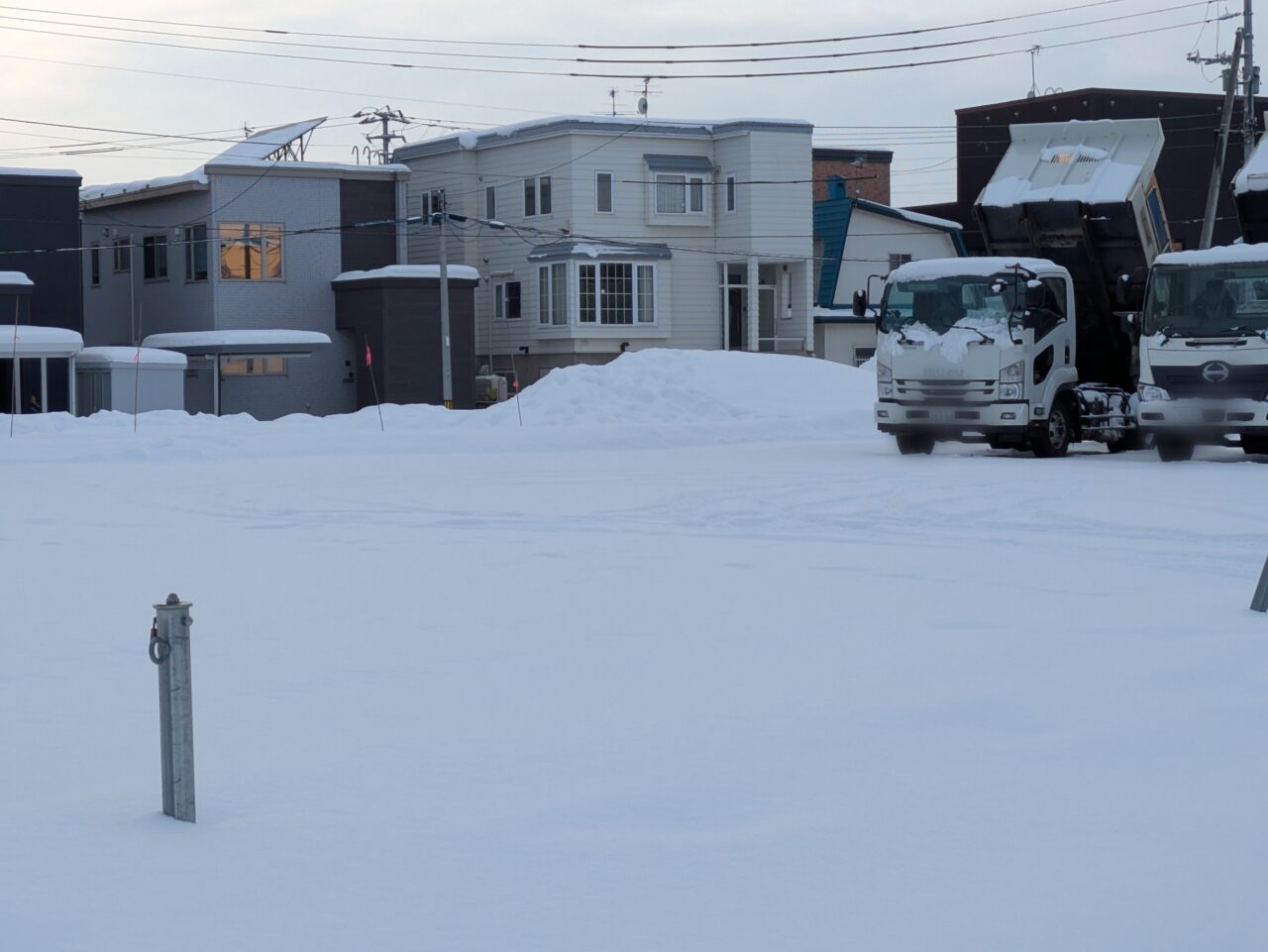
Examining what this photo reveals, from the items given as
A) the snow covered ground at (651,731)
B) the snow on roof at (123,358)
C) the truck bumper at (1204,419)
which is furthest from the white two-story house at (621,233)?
the snow covered ground at (651,731)

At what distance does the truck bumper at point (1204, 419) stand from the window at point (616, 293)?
28.8 m

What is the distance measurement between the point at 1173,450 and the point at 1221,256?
280 centimetres

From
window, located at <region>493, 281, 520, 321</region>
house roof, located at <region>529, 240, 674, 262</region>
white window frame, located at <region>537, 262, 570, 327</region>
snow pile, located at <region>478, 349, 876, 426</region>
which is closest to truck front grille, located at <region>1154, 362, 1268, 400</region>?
snow pile, located at <region>478, 349, 876, 426</region>

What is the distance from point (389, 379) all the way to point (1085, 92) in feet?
115

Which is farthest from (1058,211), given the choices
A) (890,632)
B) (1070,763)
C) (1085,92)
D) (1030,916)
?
(1085,92)

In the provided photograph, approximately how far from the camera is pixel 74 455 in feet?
84.7

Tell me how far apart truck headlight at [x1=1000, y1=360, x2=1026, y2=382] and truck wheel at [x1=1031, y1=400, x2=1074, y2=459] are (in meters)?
0.89

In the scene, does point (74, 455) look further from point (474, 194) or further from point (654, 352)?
point (474, 194)

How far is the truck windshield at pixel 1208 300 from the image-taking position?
22.2 meters

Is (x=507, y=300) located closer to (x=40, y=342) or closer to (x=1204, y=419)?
(x=40, y=342)

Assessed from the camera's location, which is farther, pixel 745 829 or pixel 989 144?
pixel 989 144

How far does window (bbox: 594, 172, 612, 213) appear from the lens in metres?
50.5

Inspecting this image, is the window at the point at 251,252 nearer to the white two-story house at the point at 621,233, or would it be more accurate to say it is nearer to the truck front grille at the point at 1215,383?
the white two-story house at the point at 621,233

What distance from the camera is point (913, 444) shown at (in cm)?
2488
